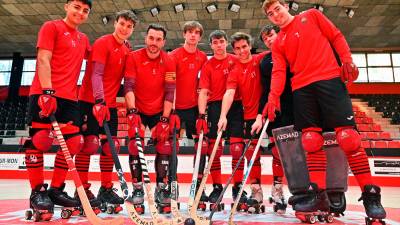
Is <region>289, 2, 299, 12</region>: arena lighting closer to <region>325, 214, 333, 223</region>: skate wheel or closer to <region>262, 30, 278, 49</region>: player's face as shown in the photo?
<region>262, 30, 278, 49</region>: player's face

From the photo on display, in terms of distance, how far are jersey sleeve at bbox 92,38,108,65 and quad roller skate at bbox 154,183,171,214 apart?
1.15 meters

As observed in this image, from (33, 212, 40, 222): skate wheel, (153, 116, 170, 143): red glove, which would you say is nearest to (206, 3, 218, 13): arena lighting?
(153, 116, 170, 143): red glove


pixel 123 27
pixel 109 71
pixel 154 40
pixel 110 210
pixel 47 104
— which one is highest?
pixel 123 27

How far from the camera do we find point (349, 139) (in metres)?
1.96

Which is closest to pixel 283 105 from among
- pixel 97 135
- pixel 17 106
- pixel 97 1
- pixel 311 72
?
pixel 311 72

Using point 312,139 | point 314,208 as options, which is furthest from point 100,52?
point 314,208

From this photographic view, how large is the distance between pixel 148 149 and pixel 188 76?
408 cm

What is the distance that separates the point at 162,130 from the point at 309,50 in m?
1.29

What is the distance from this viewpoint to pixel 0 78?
14922 mm

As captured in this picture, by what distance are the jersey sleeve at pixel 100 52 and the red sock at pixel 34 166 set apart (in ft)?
2.79

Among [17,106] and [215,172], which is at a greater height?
[17,106]

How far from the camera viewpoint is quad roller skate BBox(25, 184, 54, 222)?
2.11m

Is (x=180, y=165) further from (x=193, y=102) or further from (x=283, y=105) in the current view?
(x=283, y=105)

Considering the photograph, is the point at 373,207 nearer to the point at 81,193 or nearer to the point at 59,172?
the point at 81,193
